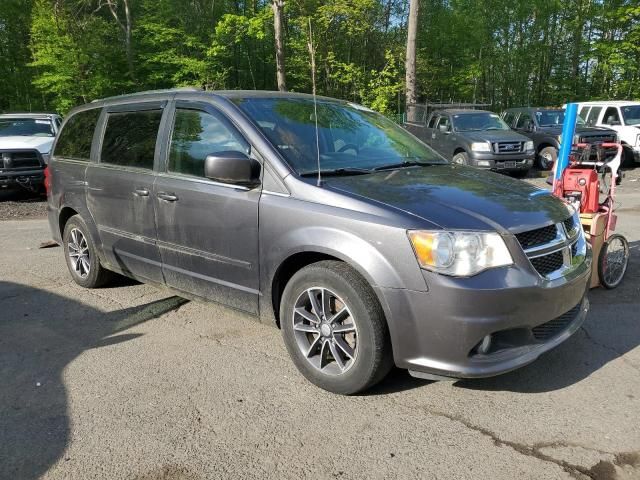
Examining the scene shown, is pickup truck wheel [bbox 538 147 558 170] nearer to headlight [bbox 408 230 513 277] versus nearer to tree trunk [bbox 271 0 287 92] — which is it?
tree trunk [bbox 271 0 287 92]

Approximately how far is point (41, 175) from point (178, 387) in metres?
10.1

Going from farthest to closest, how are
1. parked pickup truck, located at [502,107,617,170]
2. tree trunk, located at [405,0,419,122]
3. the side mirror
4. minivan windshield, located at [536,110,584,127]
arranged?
tree trunk, located at [405,0,419,122]
minivan windshield, located at [536,110,584,127]
parked pickup truck, located at [502,107,617,170]
the side mirror

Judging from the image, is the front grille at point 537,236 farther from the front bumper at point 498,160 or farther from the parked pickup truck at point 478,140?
the front bumper at point 498,160

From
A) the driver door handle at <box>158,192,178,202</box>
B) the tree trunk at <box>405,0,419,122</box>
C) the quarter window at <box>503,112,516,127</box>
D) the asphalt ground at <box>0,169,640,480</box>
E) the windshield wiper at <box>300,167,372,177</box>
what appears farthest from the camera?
the quarter window at <box>503,112,516,127</box>

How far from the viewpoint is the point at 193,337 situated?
4285 millimetres

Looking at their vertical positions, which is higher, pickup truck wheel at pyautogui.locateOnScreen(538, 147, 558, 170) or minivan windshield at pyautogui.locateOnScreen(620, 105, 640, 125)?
minivan windshield at pyautogui.locateOnScreen(620, 105, 640, 125)

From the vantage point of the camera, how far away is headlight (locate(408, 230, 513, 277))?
2.88 meters

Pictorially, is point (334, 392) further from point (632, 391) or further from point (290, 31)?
point (290, 31)

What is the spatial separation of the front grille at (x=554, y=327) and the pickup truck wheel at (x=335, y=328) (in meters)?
0.87

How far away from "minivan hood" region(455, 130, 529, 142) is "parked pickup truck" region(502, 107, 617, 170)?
1.77 m

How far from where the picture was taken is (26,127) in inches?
520

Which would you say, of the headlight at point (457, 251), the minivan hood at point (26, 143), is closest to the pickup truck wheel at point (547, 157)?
the minivan hood at point (26, 143)

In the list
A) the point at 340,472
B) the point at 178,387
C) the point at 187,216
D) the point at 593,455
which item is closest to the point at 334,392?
the point at 340,472

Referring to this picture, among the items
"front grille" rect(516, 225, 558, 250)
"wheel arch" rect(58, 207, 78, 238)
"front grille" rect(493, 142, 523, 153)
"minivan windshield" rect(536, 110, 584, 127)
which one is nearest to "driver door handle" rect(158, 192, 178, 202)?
"wheel arch" rect(58, 207, 78, 238)
